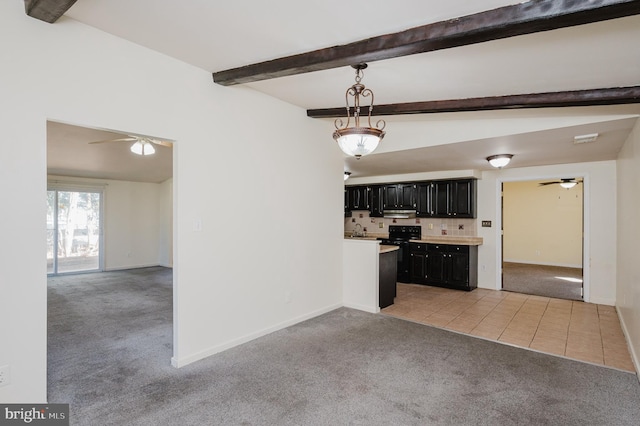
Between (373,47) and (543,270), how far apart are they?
27.0 feet

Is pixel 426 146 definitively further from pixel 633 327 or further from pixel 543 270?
pixel 543 270

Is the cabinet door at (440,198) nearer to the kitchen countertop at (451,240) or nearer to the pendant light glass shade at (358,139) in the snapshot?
the kitchen countertop at (451,240)

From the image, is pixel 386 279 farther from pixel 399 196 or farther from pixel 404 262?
pixel 399 196

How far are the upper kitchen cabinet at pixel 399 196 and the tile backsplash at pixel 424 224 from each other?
399 millimetres

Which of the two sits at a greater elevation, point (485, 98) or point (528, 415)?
point (485, 98)

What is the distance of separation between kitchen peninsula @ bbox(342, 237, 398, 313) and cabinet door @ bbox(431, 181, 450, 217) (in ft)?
7.10

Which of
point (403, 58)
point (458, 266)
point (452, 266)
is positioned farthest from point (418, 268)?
point (403, 58)

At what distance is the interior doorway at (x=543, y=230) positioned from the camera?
27.1ft

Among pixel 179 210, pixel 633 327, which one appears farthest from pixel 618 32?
pixel 179 210

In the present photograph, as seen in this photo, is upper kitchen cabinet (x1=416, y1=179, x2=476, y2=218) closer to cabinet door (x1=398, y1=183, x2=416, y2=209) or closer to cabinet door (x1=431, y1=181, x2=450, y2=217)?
cabinet door (x1=431, y1=181, x2=450, y2=217)

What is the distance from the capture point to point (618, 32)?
198 centimetres

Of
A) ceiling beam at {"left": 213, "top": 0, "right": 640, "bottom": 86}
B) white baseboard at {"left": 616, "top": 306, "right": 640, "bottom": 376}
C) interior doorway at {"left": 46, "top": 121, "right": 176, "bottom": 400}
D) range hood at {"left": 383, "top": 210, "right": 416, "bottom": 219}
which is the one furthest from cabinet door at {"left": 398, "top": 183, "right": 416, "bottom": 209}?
ceiling beam at {"left": 213, "top": 0, "right": 640, "bottom": 86}

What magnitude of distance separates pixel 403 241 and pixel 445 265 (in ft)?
3.26

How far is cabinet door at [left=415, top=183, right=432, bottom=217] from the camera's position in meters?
6.88
